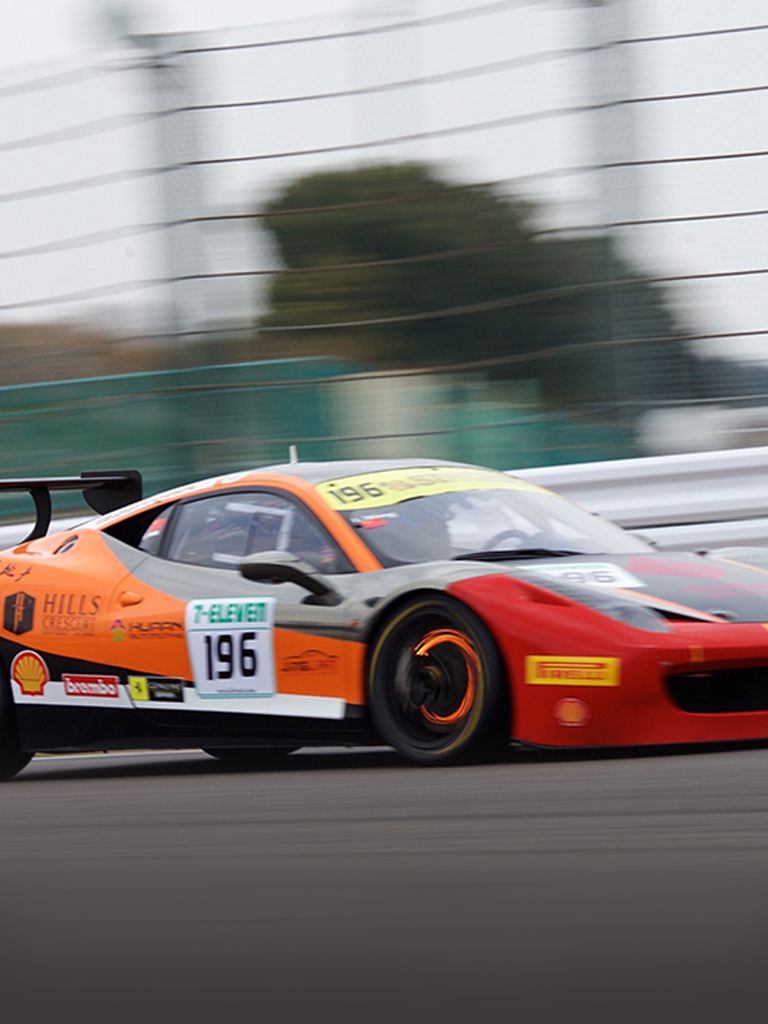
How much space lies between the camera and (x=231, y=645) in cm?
606

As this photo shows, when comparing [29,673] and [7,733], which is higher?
[29,673]

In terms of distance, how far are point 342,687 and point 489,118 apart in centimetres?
352

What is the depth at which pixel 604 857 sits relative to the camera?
3.49 meters

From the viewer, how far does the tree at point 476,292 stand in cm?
828

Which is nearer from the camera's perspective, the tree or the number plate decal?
the number plate decal

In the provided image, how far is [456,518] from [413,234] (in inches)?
97.8

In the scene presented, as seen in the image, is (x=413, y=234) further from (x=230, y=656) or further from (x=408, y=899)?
(x=408, y=899)

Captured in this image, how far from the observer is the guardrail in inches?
330

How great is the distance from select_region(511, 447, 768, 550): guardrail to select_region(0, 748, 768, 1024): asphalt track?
11.0 feet

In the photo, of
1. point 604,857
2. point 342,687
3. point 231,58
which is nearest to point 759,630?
point 342,687

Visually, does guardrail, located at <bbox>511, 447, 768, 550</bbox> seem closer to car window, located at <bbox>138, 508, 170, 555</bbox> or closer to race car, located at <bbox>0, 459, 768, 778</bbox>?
race car, located at <bbox>0, 459, 768, 778</bbox>

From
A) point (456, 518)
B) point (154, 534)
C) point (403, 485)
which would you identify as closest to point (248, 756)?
point (154, 534)

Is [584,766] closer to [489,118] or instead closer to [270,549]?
[270,549]

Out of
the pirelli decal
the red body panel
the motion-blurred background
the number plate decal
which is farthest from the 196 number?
the motion-blurred background
